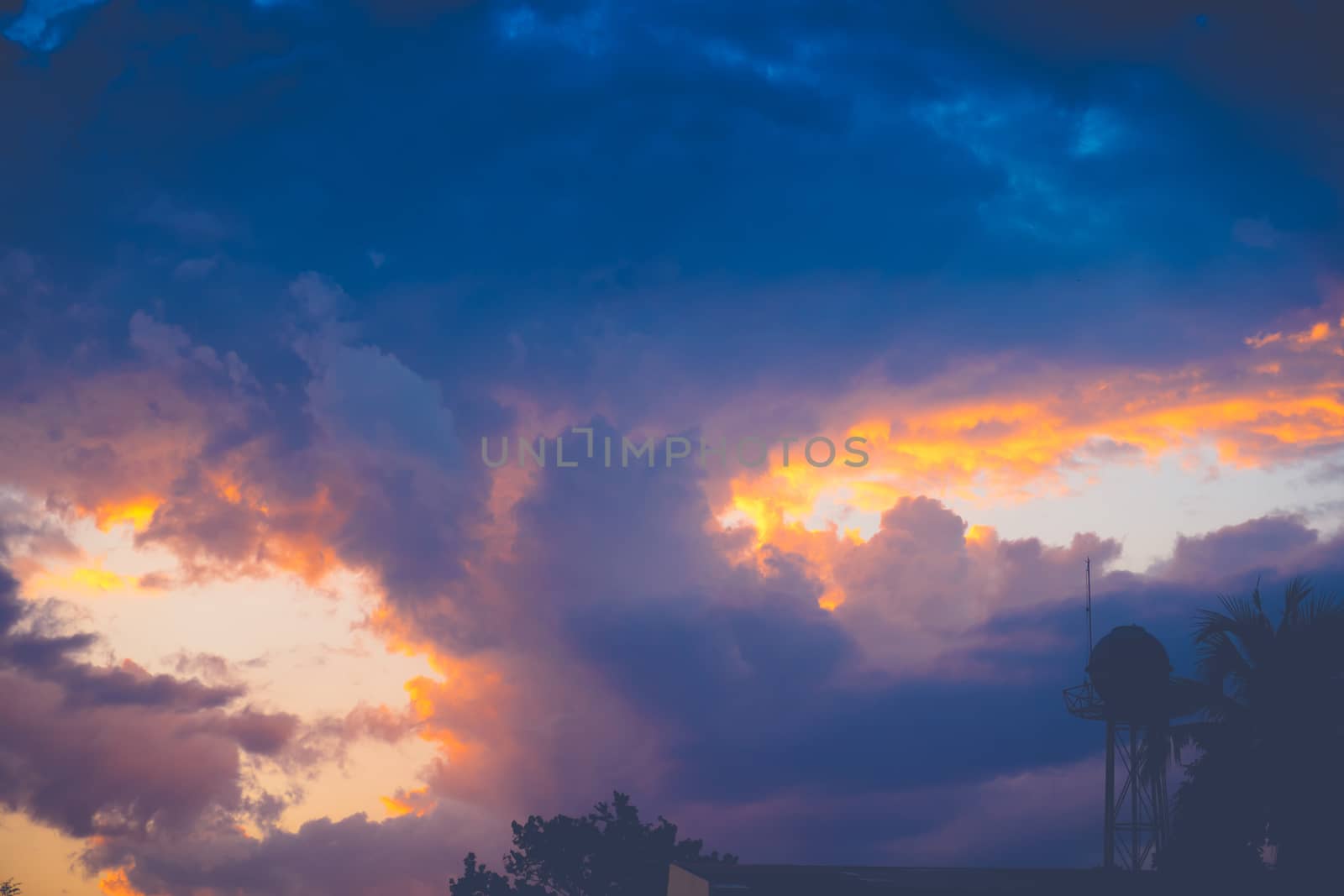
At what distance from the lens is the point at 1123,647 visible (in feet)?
150

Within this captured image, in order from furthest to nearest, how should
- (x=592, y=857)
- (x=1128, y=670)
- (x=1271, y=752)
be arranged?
(x=592, y=857) < (x=1128, y=670) < (x=1271, y=752)

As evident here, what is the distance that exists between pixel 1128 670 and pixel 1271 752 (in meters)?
16.7

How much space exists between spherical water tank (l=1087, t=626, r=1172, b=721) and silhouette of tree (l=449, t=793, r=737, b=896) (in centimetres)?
3770

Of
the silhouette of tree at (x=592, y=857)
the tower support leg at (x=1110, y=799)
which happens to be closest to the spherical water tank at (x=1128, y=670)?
the tower support leg at (x=1110, y=799)

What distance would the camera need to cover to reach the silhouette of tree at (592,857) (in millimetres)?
74688

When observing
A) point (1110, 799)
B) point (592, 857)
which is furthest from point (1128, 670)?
point (592, 857)

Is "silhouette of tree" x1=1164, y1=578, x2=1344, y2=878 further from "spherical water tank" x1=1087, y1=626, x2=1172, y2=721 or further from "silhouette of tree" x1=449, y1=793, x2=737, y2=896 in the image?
"silhouette of tree" x1=449, y1=793, x2=737, y2=896

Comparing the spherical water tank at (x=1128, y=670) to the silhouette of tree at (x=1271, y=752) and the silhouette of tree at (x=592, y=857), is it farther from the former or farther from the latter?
the silhouette of tree at (x=592, y=857)

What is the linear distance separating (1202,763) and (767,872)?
13163 mm

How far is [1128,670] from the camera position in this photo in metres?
45.0

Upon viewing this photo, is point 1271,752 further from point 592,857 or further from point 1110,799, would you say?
point 592,857

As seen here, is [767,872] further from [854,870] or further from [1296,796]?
Answer: [1296,796]

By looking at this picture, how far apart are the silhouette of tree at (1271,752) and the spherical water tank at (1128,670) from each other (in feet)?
46.2

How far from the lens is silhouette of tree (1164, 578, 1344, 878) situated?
2775 centimetres
